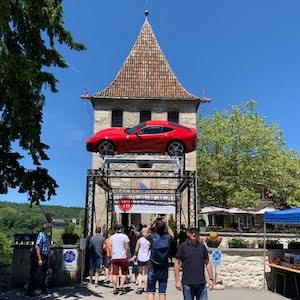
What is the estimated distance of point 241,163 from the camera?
36562mm

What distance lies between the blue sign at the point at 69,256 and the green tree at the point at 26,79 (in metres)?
2.41

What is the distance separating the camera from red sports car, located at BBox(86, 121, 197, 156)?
18875 millimetres

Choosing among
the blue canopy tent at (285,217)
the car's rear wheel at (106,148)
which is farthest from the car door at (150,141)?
the blue canopy tent at (285,217)

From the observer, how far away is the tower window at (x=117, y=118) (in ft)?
113

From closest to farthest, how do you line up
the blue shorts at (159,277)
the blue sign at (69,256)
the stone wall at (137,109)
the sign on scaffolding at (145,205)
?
the blue shorts at (159,277), the blue sign at (69,256), the sign on scaffolding at (145,205), the stone wall at (137,109)

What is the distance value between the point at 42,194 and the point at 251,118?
28325mm

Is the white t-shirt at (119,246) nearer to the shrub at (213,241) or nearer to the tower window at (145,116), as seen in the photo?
the shrub at (213,241)

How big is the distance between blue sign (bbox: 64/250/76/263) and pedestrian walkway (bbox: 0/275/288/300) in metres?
0.92

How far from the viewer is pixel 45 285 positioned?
455 inches

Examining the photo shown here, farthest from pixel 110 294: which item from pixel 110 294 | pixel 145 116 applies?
pixel 145 116

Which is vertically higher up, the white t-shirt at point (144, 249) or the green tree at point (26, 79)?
the green tree at point (26, 79)

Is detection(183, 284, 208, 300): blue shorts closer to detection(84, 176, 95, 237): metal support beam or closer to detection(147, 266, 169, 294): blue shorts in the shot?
detection(147, 266, 169, 294): blue shorts

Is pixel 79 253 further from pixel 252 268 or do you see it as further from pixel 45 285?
pixel 252 268

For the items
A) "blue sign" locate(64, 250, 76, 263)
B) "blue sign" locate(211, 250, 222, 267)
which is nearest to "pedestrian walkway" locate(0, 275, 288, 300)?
"blue sign" locate(211, 250, 222, 267)
